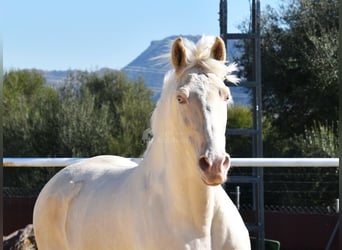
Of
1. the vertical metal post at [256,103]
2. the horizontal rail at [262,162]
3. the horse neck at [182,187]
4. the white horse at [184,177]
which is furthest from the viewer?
the vertical metal post at [256,103]

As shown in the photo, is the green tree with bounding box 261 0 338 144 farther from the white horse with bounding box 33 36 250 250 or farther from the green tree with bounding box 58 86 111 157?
the white horse with bounding box 33 36 250 250

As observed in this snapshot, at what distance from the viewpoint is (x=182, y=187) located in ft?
9.09

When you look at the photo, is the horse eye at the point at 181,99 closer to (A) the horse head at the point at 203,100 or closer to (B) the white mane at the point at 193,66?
(A) the horse head at the point at 203,100

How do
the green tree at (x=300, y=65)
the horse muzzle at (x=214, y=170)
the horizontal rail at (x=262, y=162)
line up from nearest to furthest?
the horse muzzle at (x=214, y=170), the horizontal rail at (x=262, y=162), the green tree at (x=300, y=65)

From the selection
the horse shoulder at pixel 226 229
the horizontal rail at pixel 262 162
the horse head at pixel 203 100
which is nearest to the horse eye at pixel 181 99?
the horse head at pixel 203 100

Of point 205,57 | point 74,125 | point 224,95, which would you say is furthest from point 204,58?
point 74,125

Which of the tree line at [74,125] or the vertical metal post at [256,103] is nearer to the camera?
the vertical metal post at [256,103]

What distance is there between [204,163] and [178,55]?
1.97 ft

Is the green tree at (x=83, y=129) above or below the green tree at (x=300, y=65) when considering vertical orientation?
below

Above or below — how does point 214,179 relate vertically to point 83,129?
above

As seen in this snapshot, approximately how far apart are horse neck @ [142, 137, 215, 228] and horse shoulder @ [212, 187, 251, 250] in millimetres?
68

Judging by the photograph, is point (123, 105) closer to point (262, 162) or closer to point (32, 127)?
point (32, 127)

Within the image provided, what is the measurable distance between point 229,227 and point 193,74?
0.68 m

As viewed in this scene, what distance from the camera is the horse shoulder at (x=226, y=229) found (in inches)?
109
